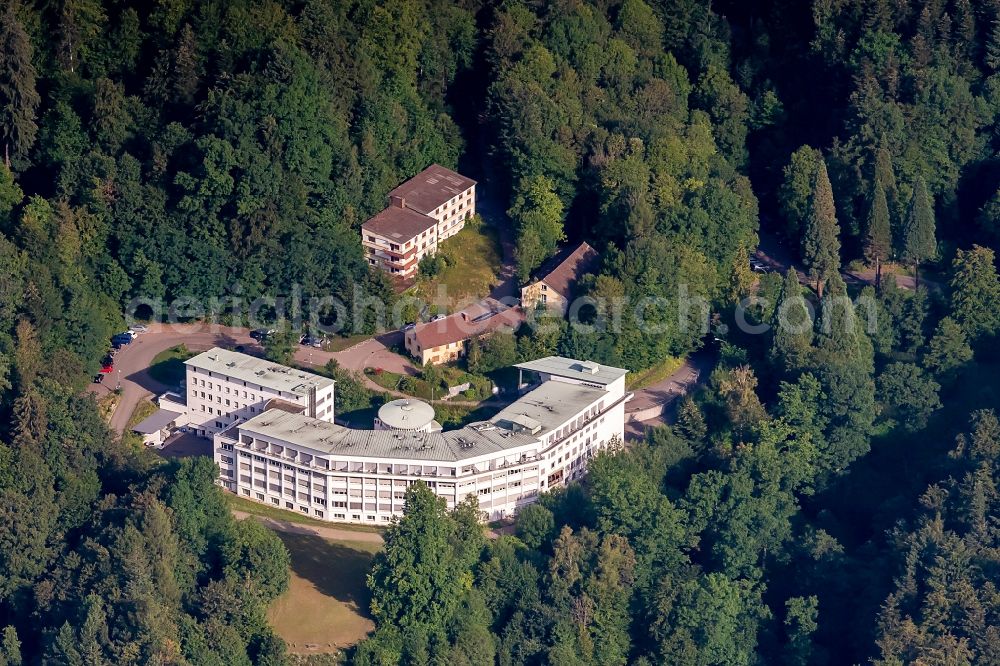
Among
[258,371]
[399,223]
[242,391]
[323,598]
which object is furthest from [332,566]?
[399,223]

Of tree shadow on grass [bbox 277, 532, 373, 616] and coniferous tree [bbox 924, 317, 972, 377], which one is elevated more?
coniferous tree [bbox 924, 317, 972, 377]

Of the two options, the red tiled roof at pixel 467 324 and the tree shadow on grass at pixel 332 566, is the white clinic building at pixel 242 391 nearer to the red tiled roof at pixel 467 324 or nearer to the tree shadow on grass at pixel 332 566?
the red tiled roof at pixel 467 324

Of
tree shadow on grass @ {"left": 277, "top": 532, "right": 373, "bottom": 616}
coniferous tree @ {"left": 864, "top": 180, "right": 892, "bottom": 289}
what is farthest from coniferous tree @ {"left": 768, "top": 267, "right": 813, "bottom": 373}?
tree shadow on grass @ {"left": 277, "top": 532, "right": 373, "bottom": 616}

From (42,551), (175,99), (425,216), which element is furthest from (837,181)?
(42,551)

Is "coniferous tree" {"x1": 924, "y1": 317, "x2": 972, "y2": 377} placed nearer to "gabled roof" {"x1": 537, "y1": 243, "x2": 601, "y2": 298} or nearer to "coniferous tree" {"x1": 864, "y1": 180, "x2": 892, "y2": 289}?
"coniferous tree" {"x1": 864, "y1": 180, "x2": 892, "y2": 289}

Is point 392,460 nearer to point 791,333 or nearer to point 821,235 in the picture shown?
point 791,333
